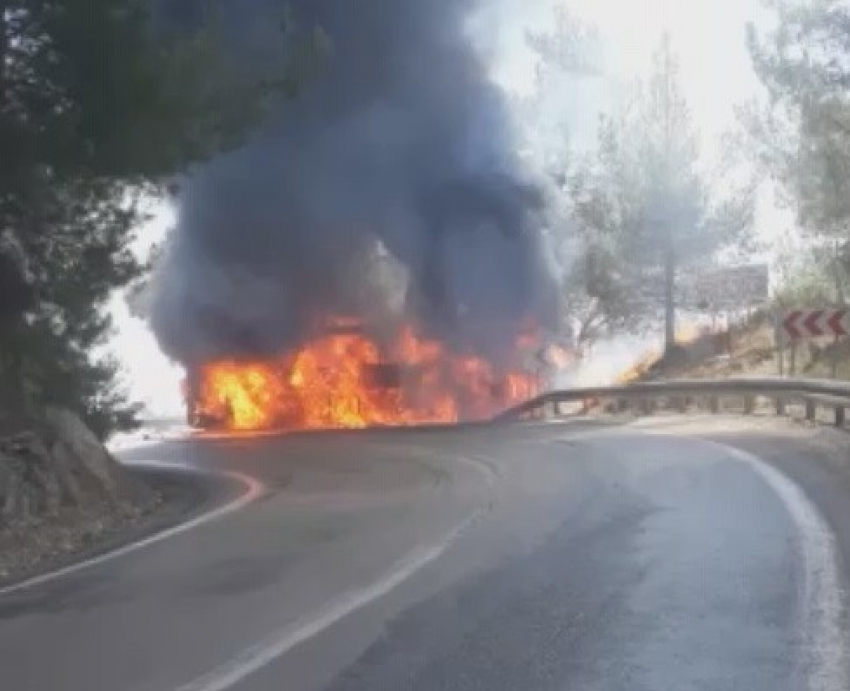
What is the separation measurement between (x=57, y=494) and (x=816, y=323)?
13741 mm

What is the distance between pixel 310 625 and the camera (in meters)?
6.69

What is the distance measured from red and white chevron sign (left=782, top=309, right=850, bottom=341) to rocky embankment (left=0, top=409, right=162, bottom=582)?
11732 mm

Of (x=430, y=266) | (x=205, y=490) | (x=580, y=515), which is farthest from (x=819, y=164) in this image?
(x=580, y=515)

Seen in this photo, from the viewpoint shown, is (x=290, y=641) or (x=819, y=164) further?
(x=819, y=164)

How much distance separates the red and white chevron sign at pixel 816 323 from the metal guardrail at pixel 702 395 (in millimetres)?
1129

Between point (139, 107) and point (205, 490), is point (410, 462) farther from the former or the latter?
point (139, 107)

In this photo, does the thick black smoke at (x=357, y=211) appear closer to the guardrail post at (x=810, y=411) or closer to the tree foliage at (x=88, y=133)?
the guardrail post at (x=810, y=411)

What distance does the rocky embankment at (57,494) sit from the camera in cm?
1144

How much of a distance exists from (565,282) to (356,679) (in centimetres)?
3850

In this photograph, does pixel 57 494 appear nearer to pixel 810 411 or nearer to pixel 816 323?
pixel 810 411

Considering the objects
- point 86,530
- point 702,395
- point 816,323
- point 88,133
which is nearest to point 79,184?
point 88,133

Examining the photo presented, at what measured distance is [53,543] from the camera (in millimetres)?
11695

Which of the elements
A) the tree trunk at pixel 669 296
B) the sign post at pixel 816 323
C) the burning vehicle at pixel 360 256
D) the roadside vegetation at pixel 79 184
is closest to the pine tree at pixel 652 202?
the tree trunk at pixel 669 296

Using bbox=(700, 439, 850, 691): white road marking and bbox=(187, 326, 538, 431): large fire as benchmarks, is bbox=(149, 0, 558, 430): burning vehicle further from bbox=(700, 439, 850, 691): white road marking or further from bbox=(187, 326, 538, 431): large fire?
bbox=(700, 439, 850, 691): white road marking
